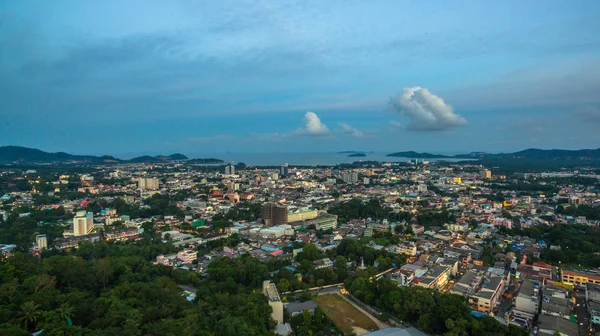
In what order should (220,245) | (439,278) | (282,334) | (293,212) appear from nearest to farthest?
(282,334) → (439,278) → (220,245) → (293,212)

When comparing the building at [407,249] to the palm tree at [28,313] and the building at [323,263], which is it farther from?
the palm tree at [28,313]

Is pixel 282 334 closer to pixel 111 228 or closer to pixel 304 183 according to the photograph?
pixel 111 228

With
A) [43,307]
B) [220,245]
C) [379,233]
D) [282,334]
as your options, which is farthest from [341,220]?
[43,307]

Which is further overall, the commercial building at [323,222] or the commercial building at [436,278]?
the commercial building at [323,222]

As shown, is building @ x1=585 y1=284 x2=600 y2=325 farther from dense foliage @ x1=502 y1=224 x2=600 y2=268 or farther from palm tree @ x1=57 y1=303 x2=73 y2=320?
palm tree @ x1=57 y1=303 x2=73 y2=320

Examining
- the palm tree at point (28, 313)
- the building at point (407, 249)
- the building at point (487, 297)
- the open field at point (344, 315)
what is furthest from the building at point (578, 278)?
the palm tree at point (28, 313)

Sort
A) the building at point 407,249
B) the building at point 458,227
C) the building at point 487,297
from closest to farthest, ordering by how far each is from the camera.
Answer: the building at point 487,297
the building at point 407,249
the building at point 458,227
